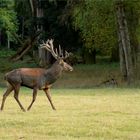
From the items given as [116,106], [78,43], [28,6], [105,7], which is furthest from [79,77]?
[116,106]

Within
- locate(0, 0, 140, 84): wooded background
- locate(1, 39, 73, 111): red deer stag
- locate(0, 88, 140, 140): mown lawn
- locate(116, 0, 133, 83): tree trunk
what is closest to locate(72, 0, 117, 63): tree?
locate(0, 0, 140, 84): wooded background

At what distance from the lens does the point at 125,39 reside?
A: 1390 inches

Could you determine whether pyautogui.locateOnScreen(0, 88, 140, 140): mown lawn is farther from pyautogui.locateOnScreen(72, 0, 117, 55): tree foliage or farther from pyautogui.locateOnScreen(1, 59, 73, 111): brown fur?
pyautogui.locateOnScreen(72, 0, 117, 55): tree foliage

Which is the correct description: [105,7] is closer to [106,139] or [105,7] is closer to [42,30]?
[42,30]

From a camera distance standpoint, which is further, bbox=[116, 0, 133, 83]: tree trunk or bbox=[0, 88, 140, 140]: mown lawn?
bbox=[116, 0, 133, 83]: tree trunk

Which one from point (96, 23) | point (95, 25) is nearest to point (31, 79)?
point (96, 23)

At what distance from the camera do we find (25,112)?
17375 millimetres

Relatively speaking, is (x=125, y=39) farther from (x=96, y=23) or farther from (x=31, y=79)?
(x=31, y=79)

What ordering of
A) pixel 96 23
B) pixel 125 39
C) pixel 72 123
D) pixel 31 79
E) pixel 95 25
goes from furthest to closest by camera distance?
pixel 95 25 → pixel 96 23 → pixel 125 39 → pixel 31 79 → pixel 72 123

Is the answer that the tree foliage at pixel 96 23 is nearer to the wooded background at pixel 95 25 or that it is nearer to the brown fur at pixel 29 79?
the wooded background at pixel 95 25

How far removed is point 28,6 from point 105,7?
20744 millimetres

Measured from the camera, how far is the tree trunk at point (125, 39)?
114 ft

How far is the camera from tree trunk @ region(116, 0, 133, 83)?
34781 millimetres

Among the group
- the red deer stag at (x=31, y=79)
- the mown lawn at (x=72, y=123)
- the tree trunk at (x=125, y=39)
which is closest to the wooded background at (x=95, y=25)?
the tree trunk at (x=125, y=39)
